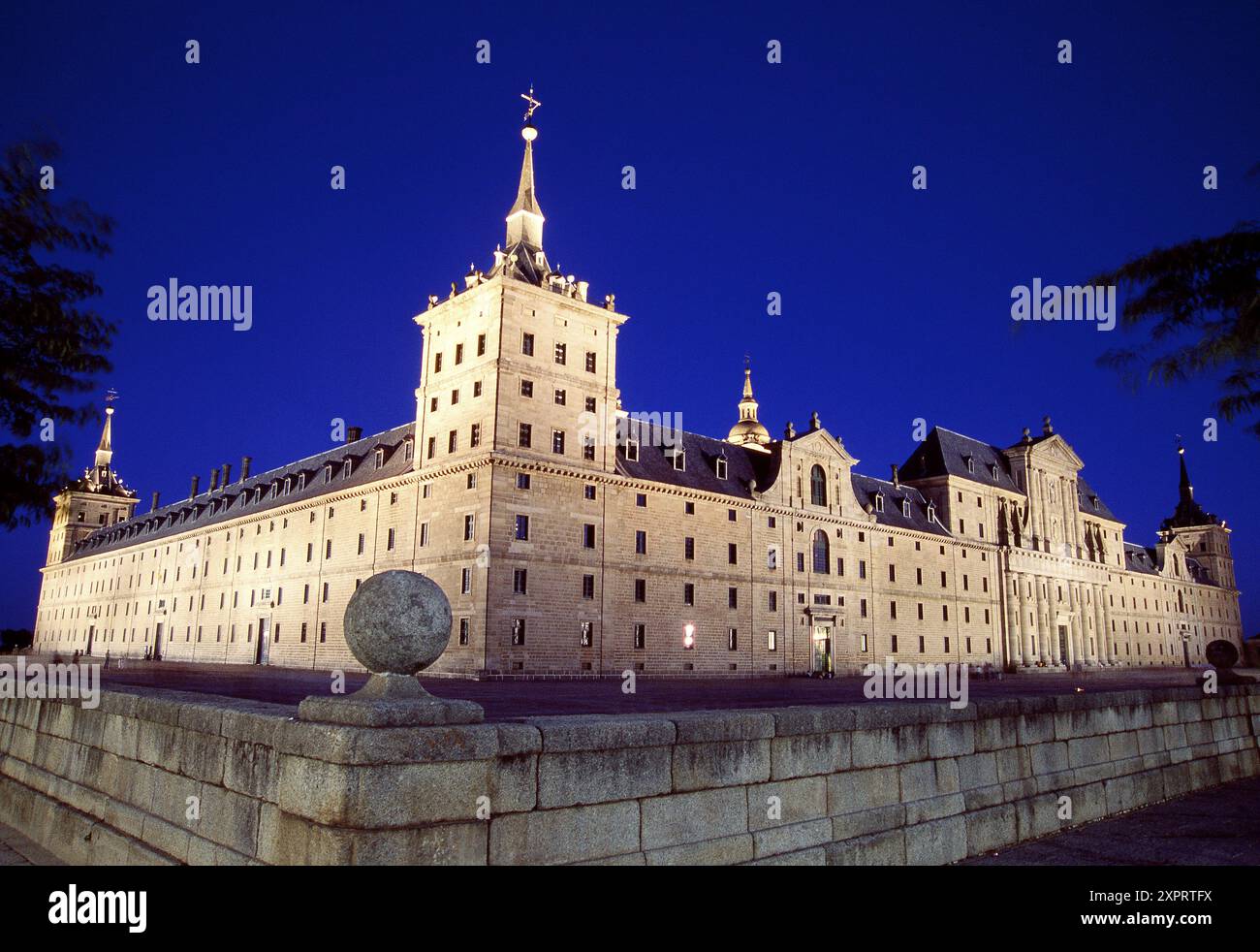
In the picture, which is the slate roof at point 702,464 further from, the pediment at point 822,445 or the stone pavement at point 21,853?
the stone pavement at point 21,853

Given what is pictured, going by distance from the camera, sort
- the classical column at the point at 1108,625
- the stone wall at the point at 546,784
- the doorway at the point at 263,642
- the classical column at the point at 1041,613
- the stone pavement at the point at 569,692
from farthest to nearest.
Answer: the classical column at the point at 1108,625
the classical column at the point at 1041,613
the doorway at the point at 263,642
the stone pavement at the point at 569,692
the stone wall at the point at 546,784

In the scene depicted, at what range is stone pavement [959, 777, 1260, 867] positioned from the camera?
34.0 ft

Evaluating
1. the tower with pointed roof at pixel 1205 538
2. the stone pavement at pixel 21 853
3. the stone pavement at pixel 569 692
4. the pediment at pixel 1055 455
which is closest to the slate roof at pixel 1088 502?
the pediment at pixel 1055 455

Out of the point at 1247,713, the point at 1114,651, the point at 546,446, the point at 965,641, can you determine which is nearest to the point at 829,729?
the point at 1247,713

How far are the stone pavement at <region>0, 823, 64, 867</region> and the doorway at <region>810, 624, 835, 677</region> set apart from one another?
5056 centimetres

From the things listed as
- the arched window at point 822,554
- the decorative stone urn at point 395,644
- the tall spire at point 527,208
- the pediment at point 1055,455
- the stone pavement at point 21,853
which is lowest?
the stone pavement at point 21,853

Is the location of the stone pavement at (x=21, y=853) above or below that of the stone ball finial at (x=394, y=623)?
below

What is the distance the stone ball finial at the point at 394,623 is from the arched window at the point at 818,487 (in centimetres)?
5511

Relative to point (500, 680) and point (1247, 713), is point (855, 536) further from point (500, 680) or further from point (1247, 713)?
point (1247, 713)

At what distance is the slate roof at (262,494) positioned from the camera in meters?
56.8

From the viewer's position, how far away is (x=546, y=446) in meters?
45.3

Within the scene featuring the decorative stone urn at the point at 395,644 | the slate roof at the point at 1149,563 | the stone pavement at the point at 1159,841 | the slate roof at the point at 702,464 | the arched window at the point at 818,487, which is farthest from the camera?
the slate roof at the point at 1149,563
